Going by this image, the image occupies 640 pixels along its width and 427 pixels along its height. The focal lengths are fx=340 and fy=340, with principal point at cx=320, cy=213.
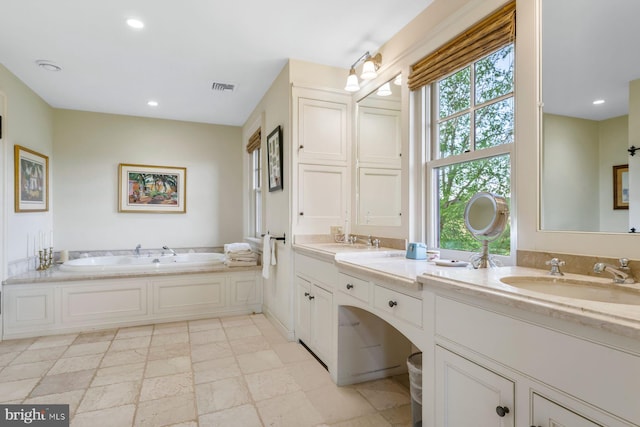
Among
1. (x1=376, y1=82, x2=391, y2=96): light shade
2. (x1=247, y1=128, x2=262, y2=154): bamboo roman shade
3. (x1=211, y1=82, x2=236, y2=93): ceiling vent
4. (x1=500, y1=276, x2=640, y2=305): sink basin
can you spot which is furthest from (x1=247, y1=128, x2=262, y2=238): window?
(x1=500, y1=276, x2=640, y2=305): sink basin

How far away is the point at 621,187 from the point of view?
1.30m

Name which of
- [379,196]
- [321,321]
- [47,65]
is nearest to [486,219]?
[379,196]

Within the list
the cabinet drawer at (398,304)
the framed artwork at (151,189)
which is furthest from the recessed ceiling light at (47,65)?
the cabinet drawer at (398,304)

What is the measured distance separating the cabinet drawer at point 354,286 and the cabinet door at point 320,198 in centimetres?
103

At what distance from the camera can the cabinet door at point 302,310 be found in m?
2.75

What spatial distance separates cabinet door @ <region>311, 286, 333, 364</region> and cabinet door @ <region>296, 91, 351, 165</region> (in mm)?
1226

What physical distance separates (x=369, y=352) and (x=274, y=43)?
8.08 feet

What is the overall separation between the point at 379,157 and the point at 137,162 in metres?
3.49

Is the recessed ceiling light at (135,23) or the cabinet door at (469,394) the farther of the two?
the recessed ceiling light at (135,23)

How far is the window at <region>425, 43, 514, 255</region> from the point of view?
1797 millimetres

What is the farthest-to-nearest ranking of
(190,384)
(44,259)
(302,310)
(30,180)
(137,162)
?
(137,162) → (44,259) → (30,180) → (302,310) → (190,384)

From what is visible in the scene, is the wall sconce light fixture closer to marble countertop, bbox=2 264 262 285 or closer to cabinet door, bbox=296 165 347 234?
cabinet door, bbox=296 165 347 234

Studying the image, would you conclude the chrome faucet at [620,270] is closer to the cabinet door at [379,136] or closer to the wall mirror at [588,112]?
the wall mirror at [588,112]

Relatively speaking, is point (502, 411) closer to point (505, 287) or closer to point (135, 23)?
point (505, 287)
